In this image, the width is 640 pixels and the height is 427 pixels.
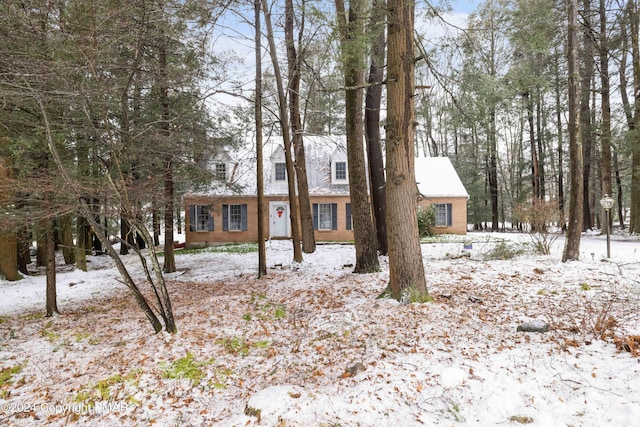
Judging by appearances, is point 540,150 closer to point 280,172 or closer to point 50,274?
point 280,172

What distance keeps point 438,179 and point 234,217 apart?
429 inches

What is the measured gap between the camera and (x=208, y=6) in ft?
21.7

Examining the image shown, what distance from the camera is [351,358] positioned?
364cm

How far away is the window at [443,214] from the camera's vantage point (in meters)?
17.4

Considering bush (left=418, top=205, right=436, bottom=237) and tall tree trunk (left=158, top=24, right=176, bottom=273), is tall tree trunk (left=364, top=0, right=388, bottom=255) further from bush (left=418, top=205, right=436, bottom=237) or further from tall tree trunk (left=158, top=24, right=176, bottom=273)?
bush (left=418, top=205, right=436, bottom=237)

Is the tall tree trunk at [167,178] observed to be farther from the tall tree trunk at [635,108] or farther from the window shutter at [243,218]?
the tall tree trunk at [635,108]

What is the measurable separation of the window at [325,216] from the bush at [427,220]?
13.5ft

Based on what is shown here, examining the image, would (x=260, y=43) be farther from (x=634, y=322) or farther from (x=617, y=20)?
(x=617, y=20)

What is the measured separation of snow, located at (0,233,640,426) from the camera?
2768mm

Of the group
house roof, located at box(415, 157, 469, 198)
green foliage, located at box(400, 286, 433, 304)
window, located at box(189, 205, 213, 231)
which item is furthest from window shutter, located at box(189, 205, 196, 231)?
green foliage, located at box(400, 286, 433, 304)

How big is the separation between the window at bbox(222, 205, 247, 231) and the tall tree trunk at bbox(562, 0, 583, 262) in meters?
13.4

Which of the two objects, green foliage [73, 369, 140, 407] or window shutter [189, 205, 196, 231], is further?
window shutter [189, 205, 196, 231]

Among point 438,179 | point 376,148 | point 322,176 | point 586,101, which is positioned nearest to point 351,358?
point 376,148

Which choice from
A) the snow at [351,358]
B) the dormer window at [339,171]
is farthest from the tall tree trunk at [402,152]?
the dormer window at [339,171]
